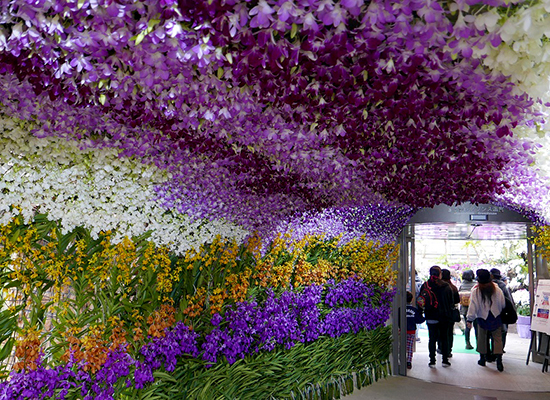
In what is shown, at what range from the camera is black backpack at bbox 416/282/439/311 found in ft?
27.8

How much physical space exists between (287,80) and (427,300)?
7448mm

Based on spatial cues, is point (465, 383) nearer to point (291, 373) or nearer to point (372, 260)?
point (372, 260)

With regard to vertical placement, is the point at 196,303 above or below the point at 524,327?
above

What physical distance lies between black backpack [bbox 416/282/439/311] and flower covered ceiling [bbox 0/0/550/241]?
511 centimetres

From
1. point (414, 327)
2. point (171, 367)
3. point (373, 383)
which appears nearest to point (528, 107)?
point (171, 367)

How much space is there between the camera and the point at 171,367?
397cm

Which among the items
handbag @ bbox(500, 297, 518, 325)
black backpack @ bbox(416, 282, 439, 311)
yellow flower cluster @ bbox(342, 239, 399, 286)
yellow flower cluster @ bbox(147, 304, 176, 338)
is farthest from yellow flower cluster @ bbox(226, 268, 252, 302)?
handbag @ bbox(500, 297, 518, 325)

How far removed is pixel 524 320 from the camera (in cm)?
1280

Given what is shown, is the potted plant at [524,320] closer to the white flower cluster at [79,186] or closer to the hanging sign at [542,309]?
the hanging sign at [542,309]

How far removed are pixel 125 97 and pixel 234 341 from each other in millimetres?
3015

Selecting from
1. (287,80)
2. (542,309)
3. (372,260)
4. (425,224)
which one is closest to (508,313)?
(542,309)

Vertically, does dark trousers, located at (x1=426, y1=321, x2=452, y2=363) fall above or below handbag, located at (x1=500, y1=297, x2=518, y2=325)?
below

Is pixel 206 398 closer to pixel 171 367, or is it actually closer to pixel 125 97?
pixel 171 367

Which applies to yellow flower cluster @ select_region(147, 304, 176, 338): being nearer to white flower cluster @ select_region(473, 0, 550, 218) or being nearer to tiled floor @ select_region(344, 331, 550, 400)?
white flower cluster @ select_region(473, 0, 550, 218)
